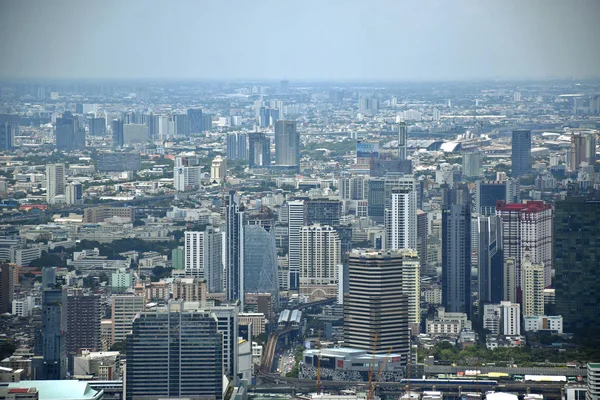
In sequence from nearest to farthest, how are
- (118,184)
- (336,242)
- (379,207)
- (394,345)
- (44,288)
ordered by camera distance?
(394,345), (44,288), (336,242), (379,207), (118,184)

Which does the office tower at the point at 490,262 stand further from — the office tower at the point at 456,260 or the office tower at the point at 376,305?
the office tower at the point at 376,305

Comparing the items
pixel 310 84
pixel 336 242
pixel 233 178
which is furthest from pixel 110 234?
pixel 310 84

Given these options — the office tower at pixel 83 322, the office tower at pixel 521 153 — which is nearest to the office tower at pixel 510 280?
the office tower at pixel 83 322

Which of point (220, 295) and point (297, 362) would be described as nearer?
point (297, 362)

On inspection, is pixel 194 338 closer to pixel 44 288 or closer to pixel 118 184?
pixel 44 288

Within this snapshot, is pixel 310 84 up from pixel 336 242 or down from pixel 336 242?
up

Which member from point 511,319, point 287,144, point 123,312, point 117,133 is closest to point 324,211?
point 511,319
